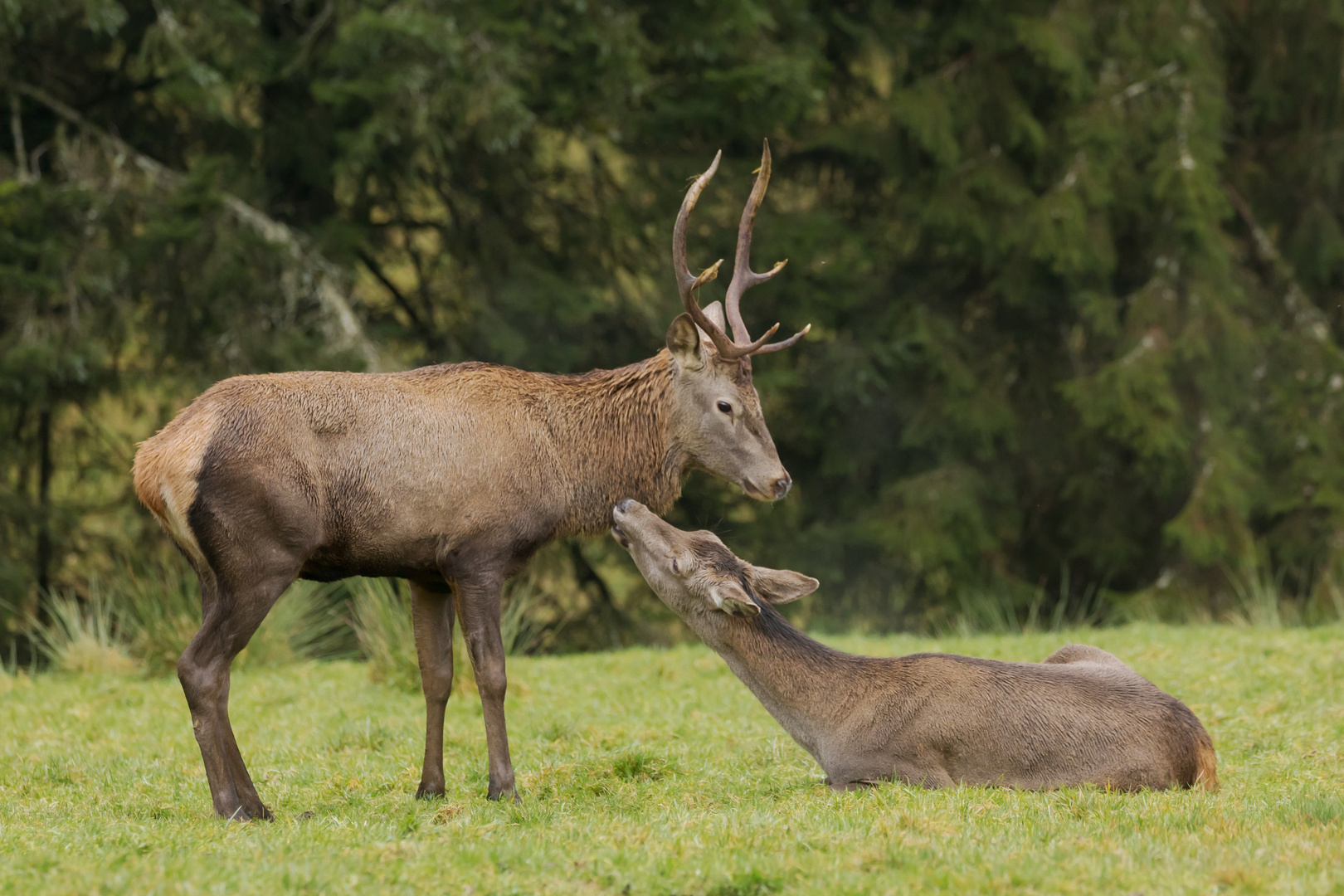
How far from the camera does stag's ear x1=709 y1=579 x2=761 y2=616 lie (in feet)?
23.0

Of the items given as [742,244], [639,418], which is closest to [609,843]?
[639,418]

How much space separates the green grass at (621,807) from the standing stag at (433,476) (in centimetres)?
67

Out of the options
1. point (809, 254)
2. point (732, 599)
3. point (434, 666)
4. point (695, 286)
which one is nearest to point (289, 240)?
point (809, 254)

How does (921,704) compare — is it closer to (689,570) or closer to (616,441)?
(689,570)

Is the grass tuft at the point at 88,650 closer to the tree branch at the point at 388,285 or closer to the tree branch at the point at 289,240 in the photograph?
the tree branch at the point at 289,240

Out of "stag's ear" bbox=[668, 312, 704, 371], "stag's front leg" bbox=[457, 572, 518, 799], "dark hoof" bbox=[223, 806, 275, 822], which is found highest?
"stag's ear" bbox=[668, 312, 704, 371]

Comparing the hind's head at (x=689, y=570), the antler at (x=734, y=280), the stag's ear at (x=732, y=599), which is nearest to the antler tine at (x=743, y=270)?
the antler at (x=734, y=280)

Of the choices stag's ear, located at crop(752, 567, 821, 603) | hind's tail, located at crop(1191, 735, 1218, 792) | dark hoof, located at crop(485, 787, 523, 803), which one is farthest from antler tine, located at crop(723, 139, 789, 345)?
hind's tail, located at crop(1191, 735, 1218, 792)

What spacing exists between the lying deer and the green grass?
9.1 inches

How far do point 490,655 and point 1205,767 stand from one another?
3.26 meters

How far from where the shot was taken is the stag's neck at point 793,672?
271 inches

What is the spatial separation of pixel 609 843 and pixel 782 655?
2041mm

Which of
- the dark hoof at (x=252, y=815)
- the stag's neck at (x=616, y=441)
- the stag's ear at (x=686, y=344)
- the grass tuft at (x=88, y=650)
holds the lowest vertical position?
the grass tuft at (x=88, y=650)

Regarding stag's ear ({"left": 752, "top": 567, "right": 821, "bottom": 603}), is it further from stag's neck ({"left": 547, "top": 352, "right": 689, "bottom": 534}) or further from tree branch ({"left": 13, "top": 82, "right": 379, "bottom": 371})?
tree branch ({"left": 13, "top": 82, "right": 379, "bottom": 371})
